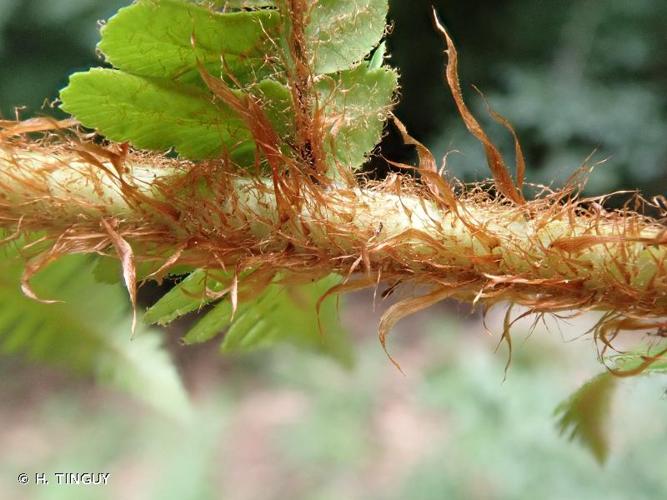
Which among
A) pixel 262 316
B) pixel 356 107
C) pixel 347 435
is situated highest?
pixel 356 107

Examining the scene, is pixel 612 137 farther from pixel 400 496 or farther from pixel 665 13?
pixel 400 496

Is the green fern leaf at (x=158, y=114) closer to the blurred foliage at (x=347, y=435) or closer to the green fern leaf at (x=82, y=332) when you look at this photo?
the green fern leaf at (x=82, y=332)

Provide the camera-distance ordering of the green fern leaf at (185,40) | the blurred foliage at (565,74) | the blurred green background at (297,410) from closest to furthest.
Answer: the green fern leaf at (185,40) < the blurred green background at (297,410) < the blurred foliage at (565,74)

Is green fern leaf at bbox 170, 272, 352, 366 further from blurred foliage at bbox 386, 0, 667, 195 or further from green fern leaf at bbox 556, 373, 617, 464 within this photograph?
blurred foliage at bbox 386, 0, 667, 195

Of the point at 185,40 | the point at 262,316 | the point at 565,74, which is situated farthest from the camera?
the point at 565,74

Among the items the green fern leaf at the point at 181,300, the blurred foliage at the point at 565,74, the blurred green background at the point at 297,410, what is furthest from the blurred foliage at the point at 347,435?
the blurred foliage at the point at 565,74

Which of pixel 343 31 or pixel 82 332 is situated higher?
pixel 343 31

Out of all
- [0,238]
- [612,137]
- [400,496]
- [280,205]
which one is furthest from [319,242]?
[612,137]

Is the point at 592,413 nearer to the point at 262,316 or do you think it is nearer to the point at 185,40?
the point at 262,316

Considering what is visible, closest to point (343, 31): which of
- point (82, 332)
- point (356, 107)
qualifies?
point (356, 107)
